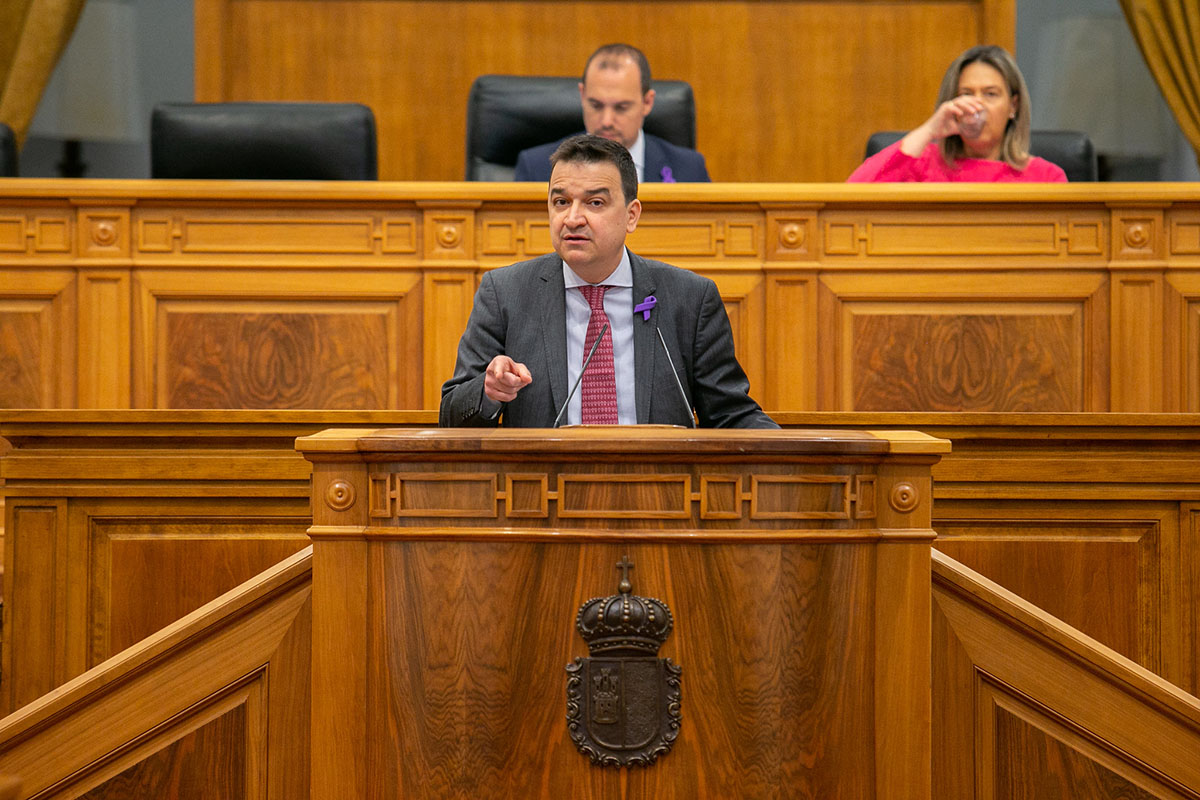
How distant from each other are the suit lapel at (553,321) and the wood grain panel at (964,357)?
0.90 m

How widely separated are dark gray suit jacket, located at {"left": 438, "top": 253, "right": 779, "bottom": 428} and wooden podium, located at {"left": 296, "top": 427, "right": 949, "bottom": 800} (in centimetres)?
44

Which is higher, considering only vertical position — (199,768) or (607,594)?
(607,594)

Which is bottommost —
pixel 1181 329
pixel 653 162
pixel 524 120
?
pixel 1181 329

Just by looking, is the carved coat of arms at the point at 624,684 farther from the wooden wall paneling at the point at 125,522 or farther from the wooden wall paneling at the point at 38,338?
the wooden wall paneling at the point at 38,338

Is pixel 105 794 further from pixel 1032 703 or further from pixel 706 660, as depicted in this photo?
pixel 1032 703

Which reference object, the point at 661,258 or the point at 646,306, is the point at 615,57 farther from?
the point at 646,306

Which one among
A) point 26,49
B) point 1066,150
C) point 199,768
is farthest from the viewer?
point 26,49

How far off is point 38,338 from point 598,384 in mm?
1328

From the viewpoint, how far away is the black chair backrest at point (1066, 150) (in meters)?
2.92

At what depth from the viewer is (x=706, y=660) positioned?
1.12 m

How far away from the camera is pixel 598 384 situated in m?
1.58

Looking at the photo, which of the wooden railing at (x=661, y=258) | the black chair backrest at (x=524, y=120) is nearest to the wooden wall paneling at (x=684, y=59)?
the black chair backrest at (x=524, y=120)

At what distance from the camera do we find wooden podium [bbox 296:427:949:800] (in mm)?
1111

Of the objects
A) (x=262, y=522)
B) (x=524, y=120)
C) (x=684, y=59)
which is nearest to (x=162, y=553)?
(x=262, y=522)
